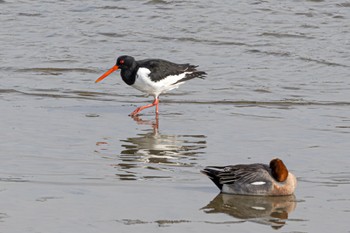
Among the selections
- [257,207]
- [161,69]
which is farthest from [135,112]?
[257,207]

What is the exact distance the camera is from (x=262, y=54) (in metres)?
18.8

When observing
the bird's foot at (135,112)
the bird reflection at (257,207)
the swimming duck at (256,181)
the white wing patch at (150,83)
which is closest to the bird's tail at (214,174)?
the swimming duck at (256,181)

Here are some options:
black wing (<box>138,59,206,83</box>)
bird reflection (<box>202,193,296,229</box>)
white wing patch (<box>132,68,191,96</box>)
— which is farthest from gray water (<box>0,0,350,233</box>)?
black wing (<box>138,59,206,83</box>)

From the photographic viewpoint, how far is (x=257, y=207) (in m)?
8.45

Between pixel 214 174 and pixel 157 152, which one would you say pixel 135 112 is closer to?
pixel 157 152

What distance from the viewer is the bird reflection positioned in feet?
26.0

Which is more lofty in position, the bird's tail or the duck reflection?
the bird's tail

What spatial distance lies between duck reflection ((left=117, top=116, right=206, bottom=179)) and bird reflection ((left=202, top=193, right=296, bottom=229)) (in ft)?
3.17

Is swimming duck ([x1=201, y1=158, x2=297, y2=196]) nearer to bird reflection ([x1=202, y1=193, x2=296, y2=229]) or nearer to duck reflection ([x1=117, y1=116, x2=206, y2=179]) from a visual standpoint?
bird reflection ([x1=202, y1=193, x2=296, y2=229])

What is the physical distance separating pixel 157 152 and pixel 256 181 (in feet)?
7.08

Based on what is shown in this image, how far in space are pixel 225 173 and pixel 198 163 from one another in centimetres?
117

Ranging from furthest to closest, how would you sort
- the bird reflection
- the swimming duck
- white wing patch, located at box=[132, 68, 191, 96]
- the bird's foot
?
white wing patch, located at box=[132, 68, 191, 96]
the bird's foot
the swimming duck
the bird reflection

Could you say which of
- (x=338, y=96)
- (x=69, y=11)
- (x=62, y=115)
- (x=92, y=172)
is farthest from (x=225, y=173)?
(x=69, y=11)

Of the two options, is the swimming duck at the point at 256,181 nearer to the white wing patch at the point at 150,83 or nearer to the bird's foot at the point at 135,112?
the bird's foot at the point at 135,112
